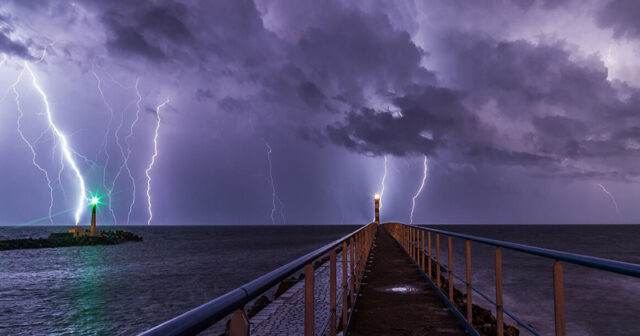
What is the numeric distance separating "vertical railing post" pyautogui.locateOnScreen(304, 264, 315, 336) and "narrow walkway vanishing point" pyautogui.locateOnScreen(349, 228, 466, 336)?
9.29 ft

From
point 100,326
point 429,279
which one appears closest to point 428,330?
point 429,279

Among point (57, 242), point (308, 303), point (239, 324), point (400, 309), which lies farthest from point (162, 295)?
point (57, 242)

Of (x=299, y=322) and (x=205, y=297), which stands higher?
(x=299, y=322)

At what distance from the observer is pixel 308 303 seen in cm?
206

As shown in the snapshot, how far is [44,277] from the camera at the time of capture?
2864 cm

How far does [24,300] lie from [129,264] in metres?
15.1

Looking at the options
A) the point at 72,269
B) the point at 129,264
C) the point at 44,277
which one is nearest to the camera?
the point at 44,277

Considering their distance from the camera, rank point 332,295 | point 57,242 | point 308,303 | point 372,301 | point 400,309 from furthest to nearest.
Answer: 1. point 57,242
2. point 372,301
3. point 400,309
4. point 332,295
5. point 308,303

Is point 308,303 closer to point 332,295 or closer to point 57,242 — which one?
point 332,295

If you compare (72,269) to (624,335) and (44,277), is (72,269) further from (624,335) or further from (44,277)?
(624,335)

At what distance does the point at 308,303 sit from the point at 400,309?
4108 mm

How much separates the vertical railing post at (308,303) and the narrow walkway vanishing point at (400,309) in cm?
283

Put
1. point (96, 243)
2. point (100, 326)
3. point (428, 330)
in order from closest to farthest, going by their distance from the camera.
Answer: point (428, 330) → point (100, 326) → point (96, 243)

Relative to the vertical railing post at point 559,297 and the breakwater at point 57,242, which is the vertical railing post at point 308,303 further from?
the breakwater at point 57,242
